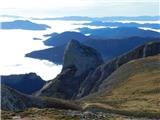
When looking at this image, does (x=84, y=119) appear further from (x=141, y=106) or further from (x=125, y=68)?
(x=125, y=68)

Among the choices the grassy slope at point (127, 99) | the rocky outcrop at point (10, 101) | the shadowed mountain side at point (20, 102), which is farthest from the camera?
the shadowed mountain side at point (20, 102)

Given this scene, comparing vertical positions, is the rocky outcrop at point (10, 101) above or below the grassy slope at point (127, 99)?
above

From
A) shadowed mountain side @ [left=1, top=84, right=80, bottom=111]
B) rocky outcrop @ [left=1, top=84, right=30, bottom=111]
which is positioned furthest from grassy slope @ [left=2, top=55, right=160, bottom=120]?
rocky outcrop @ [left=1, top=84, right=30, bottom=111]

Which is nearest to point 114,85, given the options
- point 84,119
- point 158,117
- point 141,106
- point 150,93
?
point 150,93

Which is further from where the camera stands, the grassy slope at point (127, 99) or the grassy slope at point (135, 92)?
the grassy slope at point (135, 92)

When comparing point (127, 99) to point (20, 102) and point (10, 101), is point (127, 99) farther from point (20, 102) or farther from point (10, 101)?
point (10, 101)

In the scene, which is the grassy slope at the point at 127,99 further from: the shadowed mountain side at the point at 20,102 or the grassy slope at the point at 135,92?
the shadowed mountain side at the point at 20,102

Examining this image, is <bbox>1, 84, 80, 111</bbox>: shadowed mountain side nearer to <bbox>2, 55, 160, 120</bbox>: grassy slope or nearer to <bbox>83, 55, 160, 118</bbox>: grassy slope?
<bbox>2, 55, 160, 120</bbox>: grassy slope

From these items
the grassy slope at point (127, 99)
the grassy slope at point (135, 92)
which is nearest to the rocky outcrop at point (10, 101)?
the grassy slope at point (127, 99)

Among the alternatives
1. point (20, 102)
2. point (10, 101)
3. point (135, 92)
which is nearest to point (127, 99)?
point (135, 92)
